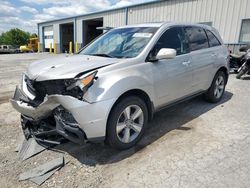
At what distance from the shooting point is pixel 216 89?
5496mm

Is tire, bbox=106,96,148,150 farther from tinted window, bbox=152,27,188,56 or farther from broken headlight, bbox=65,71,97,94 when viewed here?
tinted window, bbox=152,27,188,56

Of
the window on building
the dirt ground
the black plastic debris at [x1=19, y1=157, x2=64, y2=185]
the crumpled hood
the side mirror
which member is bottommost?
the black plastic debris at [x1=19, y1=157, x2=64, y2=185]

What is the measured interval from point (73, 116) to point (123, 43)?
1.73 meters

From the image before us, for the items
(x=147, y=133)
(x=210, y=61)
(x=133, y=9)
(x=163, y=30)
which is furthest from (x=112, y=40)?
(x=133, y=9)

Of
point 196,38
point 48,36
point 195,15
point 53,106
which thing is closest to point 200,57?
point 196,38

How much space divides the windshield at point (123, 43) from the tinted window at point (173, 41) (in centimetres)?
19

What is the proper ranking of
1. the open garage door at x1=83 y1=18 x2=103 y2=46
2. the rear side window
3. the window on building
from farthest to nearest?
the open garage door at x1=83 y1=18 x2=103 y2=46
the window on building
the rear side window

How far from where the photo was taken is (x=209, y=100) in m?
5.50

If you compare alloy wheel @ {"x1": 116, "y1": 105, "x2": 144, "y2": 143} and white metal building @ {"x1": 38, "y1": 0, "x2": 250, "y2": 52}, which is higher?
white metal building @ {"x1": 38, "y1": 0, "x2": 250, "y2": 52}

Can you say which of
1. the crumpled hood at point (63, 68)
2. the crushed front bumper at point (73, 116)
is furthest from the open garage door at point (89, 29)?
the crushed front bumper at point (73, 116)

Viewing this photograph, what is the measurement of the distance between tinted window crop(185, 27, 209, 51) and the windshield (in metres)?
0.97

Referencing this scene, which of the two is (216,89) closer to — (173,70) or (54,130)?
(173,70)

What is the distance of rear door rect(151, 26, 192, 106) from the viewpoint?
12.1 ft

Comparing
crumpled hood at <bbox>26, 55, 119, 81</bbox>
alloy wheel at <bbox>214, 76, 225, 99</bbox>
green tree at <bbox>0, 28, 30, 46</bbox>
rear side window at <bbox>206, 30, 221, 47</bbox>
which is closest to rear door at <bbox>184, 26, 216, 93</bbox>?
rear side window at <bbox>206, 30, 221, 47</bbox>
